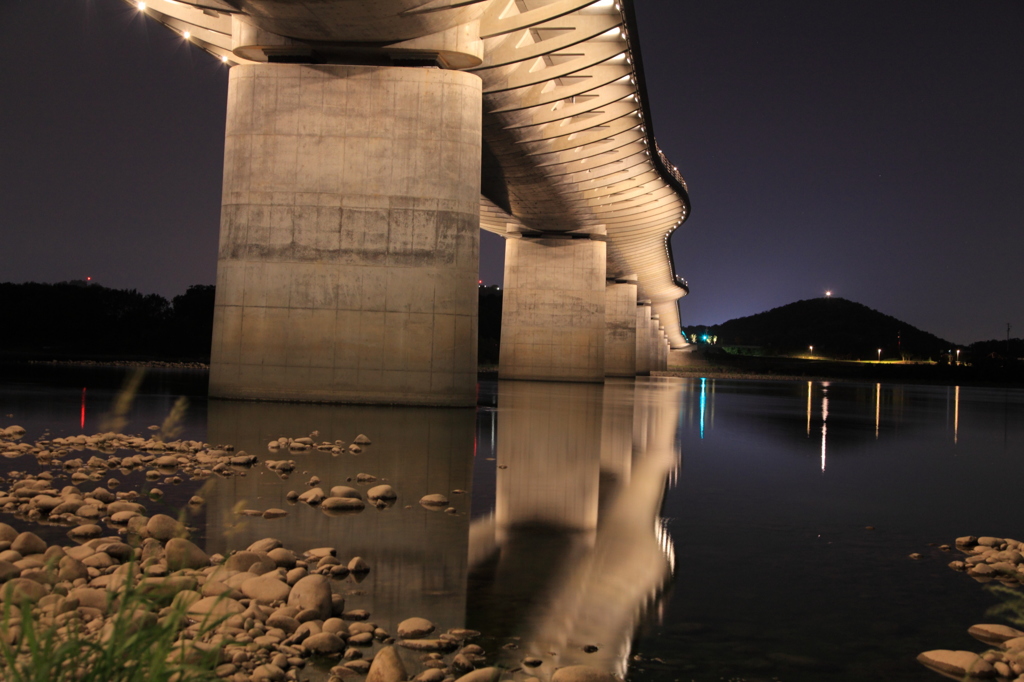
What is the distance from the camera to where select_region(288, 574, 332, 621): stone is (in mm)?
4418

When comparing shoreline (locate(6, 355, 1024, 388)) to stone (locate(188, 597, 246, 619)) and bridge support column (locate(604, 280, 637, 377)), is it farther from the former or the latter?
stone (locate(188, 597, 246, 619))

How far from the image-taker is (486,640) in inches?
170

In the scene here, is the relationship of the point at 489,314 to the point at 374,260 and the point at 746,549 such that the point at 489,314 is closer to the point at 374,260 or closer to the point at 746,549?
the point at 374,260

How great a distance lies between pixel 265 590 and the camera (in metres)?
4.61

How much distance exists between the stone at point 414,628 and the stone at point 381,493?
374 cm

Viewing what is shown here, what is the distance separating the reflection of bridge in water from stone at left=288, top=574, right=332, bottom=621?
0.83ft

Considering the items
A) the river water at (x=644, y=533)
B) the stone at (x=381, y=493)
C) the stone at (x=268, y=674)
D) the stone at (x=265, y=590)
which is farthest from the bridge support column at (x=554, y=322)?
the stone at (x=268, y=674)

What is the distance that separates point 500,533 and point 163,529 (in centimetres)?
235

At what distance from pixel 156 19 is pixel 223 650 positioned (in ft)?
71.1

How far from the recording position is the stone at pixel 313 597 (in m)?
4.42

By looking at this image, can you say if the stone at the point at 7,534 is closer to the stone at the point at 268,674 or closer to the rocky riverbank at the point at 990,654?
the stone at the point at 268,674

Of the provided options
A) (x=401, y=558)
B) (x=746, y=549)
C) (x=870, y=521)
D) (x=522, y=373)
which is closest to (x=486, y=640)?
(x=401, y=558)

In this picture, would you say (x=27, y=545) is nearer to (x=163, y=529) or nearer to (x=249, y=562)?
(x=163, y=529)

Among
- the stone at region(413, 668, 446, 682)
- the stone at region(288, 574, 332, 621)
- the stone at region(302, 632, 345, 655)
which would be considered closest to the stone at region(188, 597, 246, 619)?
the stone at region(288, 574, 332, 621)
